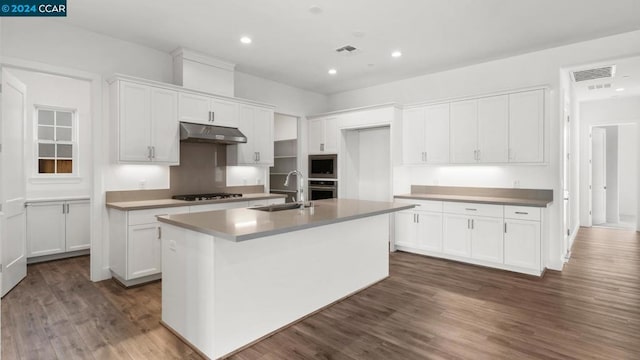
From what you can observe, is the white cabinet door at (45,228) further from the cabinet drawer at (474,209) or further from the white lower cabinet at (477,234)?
the cabinet drawer at (474,209)

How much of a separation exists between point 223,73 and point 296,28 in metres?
1.60

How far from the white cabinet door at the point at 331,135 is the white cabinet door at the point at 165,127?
2.79m

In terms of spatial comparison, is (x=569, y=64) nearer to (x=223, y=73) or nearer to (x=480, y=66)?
(x=480, y=66)

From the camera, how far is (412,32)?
384 centimetres

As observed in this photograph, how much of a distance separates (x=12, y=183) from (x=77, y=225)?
5.28 ft

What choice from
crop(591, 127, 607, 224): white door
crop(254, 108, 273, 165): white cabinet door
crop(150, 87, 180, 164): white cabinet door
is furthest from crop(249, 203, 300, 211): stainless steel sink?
crop(591, 127, 607, 224): white door

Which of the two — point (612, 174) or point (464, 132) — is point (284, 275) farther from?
point (612, 174)

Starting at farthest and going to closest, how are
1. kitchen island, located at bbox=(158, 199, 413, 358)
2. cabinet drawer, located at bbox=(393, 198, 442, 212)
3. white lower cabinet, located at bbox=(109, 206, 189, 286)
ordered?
cabinet drawer, located at bbox=(393, 198, 442, 212)
white lower cabinet, located at bbox=(109, 206, 189, 286)
kitchen island, located at bbox=(158, 199, 413, 358)

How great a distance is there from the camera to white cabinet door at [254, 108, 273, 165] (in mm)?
5215

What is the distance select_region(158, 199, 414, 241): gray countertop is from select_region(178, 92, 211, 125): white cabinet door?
1.98m

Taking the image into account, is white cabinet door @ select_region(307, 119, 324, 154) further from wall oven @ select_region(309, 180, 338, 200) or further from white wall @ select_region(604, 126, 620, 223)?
white wall @ select_region(604, 126, 620, 223)

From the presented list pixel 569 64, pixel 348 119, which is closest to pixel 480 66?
pixel 569 64

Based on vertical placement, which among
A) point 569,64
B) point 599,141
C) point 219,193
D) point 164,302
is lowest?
point 164,302

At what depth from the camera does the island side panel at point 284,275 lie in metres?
2.33
